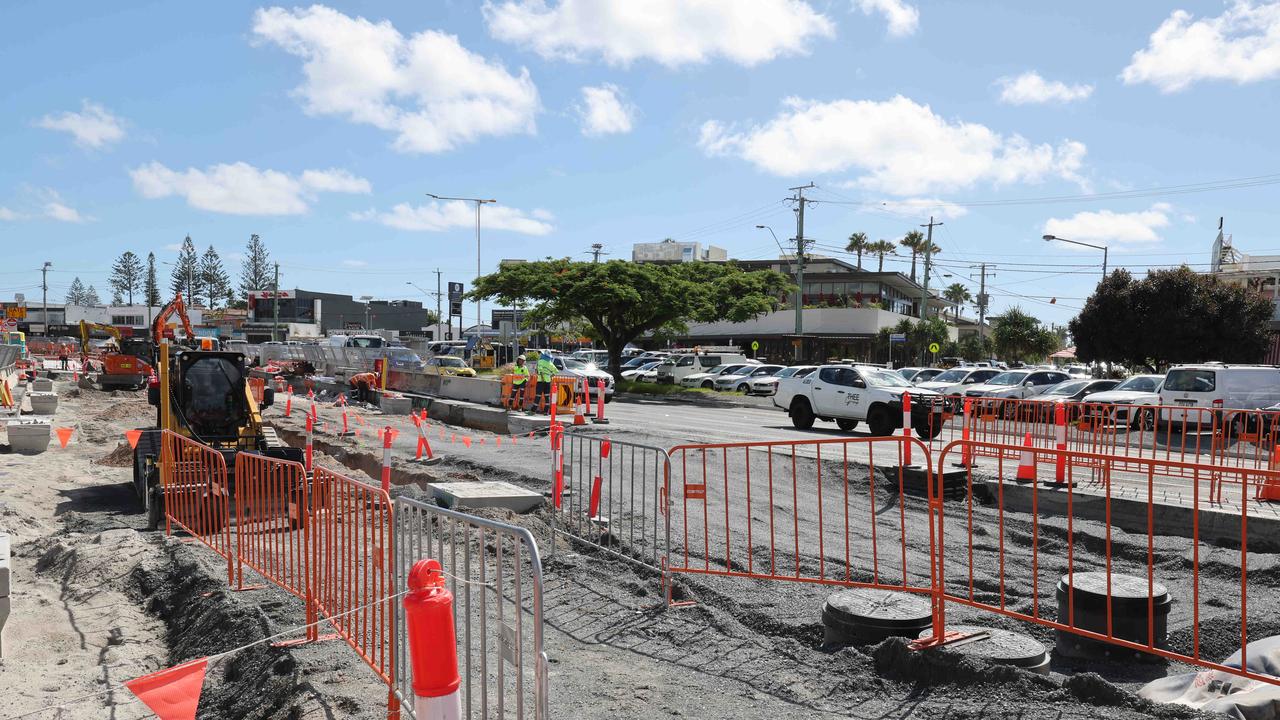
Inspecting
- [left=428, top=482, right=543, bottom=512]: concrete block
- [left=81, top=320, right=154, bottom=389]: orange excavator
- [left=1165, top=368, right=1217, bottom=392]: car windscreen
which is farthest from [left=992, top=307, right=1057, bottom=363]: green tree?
[left=428, top=482, right=543, bottom=512]: concrete block

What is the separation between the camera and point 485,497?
31.9ft

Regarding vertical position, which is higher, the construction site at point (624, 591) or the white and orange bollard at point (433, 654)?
the white and orange bollard at point (433, 654)

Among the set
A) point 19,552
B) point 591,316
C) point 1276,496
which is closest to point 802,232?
point 591,316

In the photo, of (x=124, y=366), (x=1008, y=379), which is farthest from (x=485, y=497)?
(x=124, y=366)

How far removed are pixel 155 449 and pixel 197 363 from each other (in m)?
1.34

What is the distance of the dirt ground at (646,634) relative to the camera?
16.4 ft

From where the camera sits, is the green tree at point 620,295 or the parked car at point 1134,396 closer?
the parked car at point 1134,396

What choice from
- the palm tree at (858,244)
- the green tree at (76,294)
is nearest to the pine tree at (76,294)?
the green tree at (76,294)

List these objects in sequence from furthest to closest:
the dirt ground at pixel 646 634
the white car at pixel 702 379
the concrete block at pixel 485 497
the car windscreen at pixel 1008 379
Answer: the white car at pixel 702 379, the car windscreen at pixel 1008 379, the concrete block at pixel 485 497, the dirt ground at pixel 646 634

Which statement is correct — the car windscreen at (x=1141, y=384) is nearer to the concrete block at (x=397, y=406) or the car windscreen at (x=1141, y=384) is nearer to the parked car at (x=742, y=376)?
the parked car at (x=742, y=376)

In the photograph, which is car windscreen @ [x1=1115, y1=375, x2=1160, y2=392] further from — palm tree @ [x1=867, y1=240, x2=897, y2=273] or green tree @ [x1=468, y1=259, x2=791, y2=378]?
palm tree @ [x1=867, y1=240, x2=897, y2=273]

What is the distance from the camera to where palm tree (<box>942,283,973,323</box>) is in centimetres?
11125

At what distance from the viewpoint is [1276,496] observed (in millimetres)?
10477

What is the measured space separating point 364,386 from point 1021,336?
47379mm
